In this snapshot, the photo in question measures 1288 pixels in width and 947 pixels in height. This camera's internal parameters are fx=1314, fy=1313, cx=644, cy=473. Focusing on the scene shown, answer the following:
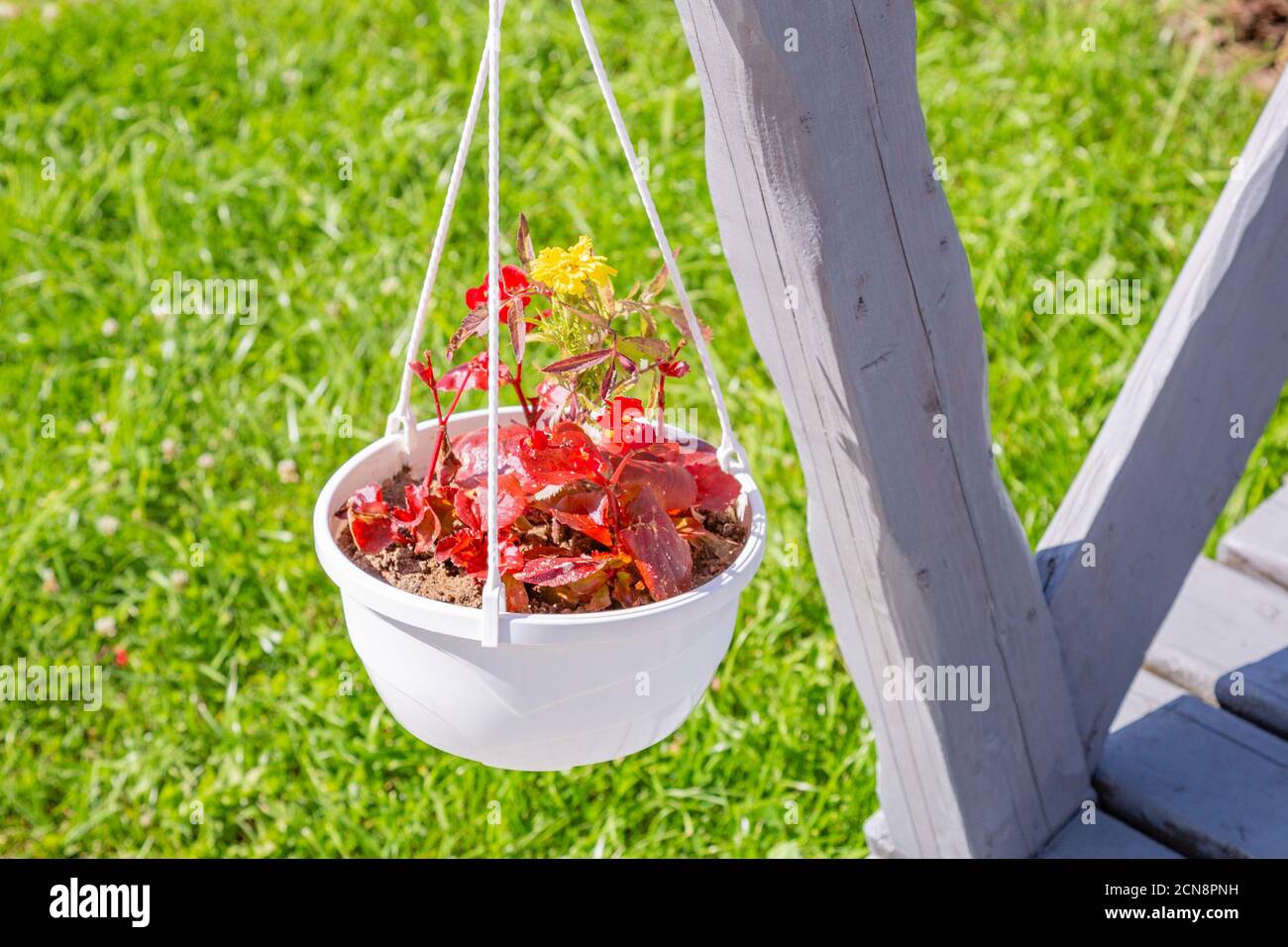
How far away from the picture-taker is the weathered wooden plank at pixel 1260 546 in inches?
109

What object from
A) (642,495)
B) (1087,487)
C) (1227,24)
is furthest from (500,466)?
(1227,24)

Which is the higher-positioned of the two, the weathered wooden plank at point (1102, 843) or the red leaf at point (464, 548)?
the red leaf at point (464, 548)

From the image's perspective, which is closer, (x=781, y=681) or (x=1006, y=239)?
(x=781, y=681)

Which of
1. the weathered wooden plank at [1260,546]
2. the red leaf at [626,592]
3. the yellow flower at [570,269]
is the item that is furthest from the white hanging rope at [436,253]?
the weathered wooden plank at [1260,546]

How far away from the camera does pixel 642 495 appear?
4.76ft

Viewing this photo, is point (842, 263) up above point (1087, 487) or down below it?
above

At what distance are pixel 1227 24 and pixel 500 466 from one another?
378 centimetres

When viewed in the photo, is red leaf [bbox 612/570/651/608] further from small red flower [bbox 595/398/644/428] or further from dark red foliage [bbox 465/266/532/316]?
dark red foliage [bbox 465/266/532/316]

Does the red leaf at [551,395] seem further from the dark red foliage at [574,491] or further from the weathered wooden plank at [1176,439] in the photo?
the weathered wooden plank at [1176,439]

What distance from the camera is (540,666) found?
1384 mm

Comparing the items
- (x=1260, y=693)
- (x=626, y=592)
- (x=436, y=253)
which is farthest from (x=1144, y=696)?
(x=436, y=253)

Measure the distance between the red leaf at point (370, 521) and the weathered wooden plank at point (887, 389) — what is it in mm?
513

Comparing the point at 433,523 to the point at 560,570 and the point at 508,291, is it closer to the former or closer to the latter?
the point at 560,570

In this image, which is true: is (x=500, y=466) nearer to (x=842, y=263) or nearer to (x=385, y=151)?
(x=842, y=263)
